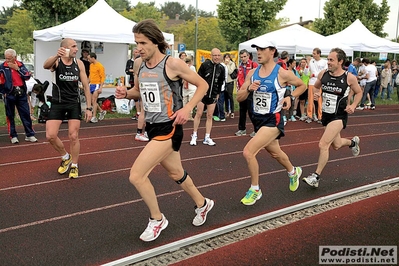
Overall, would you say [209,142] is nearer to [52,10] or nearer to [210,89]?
[210,89]

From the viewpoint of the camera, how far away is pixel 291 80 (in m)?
5.08

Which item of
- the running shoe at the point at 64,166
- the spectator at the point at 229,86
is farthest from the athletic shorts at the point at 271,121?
the spectator at the point at 229,86

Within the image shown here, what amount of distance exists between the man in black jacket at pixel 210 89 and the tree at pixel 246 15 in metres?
21.3

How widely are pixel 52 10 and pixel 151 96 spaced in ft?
58.5

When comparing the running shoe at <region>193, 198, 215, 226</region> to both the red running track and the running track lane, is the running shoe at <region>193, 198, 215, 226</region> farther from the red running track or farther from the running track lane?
the running track lane

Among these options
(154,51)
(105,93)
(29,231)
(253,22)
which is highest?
(253,22)

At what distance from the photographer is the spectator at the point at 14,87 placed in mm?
8648

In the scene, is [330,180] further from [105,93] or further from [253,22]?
[253,22]

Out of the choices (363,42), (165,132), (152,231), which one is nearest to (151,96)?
(165,132)

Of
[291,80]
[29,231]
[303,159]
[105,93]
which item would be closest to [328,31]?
[105,93]

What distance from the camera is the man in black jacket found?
8.92m

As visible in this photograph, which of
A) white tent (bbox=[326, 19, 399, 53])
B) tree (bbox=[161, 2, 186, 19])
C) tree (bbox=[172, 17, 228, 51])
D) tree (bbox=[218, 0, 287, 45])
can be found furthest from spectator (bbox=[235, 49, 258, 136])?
tree (bbox=[161, 2, 186, 19])

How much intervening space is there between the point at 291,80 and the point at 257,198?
61.8 inches

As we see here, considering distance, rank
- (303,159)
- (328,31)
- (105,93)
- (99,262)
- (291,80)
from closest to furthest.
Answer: (99,262) → (291,80) → (303,159) → (105,93) → (328,31)
